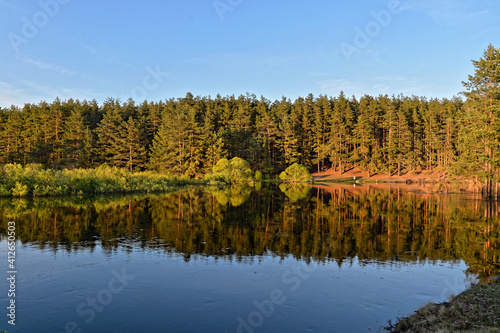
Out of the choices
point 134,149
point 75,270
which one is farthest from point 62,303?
point 134,149

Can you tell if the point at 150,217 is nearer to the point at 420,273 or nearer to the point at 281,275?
the point at 281,275

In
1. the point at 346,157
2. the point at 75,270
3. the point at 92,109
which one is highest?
the point at 92,109

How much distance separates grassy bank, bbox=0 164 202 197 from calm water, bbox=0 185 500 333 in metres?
16.0

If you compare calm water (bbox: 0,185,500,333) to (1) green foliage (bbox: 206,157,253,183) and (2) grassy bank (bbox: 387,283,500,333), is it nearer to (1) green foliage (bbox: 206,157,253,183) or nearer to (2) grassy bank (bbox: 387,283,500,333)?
(2) grassy bank (bbox: 387,283,500,333)

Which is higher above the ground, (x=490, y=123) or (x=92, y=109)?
(x=92, y=109)

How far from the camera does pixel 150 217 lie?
25.8m

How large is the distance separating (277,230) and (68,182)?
104ft

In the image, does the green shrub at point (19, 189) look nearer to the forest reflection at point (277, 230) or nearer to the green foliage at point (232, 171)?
the forest reflection at point (277, 230)

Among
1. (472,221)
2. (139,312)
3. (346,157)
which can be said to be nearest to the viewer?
(139,312)

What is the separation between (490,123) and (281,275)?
37.1 metres

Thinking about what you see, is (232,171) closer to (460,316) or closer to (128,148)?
(128,148)

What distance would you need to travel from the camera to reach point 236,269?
13688 millimetres

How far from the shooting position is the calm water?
30.9 feet

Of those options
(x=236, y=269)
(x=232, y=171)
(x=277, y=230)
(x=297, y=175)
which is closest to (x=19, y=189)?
(x=277, y=230)
